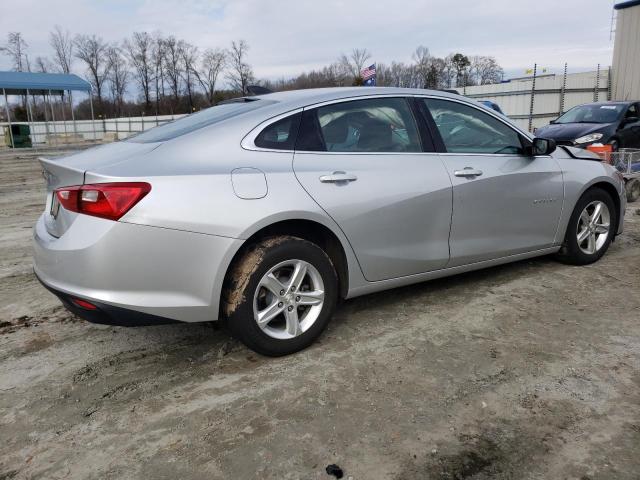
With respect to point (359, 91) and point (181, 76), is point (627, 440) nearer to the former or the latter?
point (359, 91)

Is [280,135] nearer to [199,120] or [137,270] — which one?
[199,120]

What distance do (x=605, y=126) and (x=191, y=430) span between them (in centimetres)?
1142

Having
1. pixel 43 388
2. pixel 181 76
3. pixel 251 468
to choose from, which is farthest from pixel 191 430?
pixel 181 76

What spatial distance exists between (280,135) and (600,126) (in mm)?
10186

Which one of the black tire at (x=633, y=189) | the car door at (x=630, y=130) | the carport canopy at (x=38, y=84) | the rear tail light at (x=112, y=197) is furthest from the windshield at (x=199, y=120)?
the carport canopy at (x=38, y=84)

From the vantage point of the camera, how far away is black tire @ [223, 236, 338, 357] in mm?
2998

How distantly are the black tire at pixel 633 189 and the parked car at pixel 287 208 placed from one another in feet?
15.0

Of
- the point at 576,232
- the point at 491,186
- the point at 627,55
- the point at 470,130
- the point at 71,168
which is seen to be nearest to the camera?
the point at 71,168

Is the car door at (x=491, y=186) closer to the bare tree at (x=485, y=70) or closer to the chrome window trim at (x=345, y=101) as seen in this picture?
the chrome window trim at (x=345, y=101)

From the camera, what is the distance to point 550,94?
69.9ft

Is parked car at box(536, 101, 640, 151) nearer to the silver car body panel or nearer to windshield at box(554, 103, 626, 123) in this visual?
windshield at box(554, 103, 626, 123)

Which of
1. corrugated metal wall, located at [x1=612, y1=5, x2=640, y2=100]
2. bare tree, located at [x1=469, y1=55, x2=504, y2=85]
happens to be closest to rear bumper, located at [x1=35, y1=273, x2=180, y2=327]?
corrugated metal wall, located at [x1=612, y1=5, x2=640, y2=100]

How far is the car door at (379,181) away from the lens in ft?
10.9

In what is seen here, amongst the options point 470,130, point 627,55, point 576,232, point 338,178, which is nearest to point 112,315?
point 338,178
